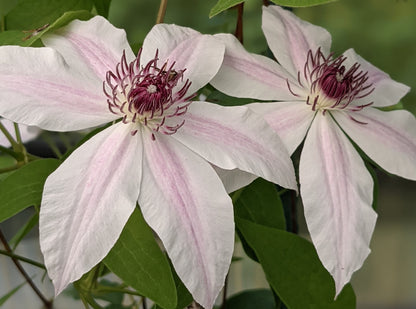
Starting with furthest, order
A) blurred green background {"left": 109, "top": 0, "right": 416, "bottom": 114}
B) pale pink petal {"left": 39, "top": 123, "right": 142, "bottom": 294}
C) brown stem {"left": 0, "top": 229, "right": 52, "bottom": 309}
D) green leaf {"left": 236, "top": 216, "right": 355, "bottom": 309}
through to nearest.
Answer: blurred green background {"left": 109, "top": 0, "right": 416, "bottom": 114} < brown stem {"left": 0, "top": 229, "right": 52, "bottom": 309} < green leaf {"left": 236, "top": 216, "right": 355, "bottom": 309} < pale pink petal {"left": 39, "top": 123, "right": 142, "bottom": 294}

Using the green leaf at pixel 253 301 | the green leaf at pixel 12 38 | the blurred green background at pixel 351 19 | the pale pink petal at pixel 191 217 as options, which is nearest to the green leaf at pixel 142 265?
the pale pink petal at pixel 191 217

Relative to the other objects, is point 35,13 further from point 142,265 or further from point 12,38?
point 142,265

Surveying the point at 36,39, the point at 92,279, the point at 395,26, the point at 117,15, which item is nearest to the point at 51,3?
the point at 36,39

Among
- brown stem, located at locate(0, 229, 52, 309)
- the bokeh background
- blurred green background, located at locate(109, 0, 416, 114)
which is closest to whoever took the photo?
brown stem, located at locate(0, 229, 52, 309)

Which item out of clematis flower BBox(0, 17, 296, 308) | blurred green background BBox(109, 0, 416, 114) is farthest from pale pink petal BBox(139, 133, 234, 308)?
blurred green background BBox(109, 0, 416, 114)

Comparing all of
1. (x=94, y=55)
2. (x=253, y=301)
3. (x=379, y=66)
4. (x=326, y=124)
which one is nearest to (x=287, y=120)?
(x=326, y=124)

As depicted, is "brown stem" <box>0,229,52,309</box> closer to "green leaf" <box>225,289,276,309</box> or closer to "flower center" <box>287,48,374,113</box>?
"green leaf" <box>225,289,276,309</box>

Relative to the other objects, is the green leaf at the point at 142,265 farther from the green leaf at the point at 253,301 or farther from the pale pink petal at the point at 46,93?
the green leaf at the point at 253,301
